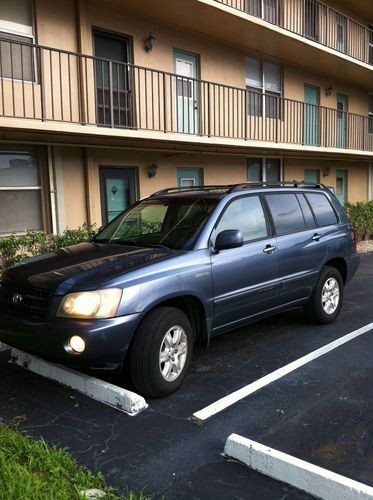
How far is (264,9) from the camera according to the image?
12906 mm

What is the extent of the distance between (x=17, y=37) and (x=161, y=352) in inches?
282

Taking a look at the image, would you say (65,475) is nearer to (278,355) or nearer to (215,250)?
(215,250)

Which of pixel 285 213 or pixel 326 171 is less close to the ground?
pixel 326 171

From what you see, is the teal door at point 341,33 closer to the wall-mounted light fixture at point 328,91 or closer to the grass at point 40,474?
the wall-mounted light fixture at point 328,91

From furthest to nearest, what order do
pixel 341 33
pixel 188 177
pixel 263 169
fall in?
pixel 341 33 → pixel 263 169 → pixel 188 177

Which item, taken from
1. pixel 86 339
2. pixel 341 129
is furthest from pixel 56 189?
pixel 341 129

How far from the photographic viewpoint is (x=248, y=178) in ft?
45.5

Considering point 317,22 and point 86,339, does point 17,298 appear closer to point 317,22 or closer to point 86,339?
point 86,339

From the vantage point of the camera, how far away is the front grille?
Answer: 370 cm

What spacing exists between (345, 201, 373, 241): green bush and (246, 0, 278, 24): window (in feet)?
19.0

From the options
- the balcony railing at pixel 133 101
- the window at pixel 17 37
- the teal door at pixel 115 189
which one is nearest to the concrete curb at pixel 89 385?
the balcony railing at pixel 133 101

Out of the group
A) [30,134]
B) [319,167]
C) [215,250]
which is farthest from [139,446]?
[319,167]

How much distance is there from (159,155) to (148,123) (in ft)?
3.10

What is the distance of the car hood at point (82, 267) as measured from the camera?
3668 millimetres
